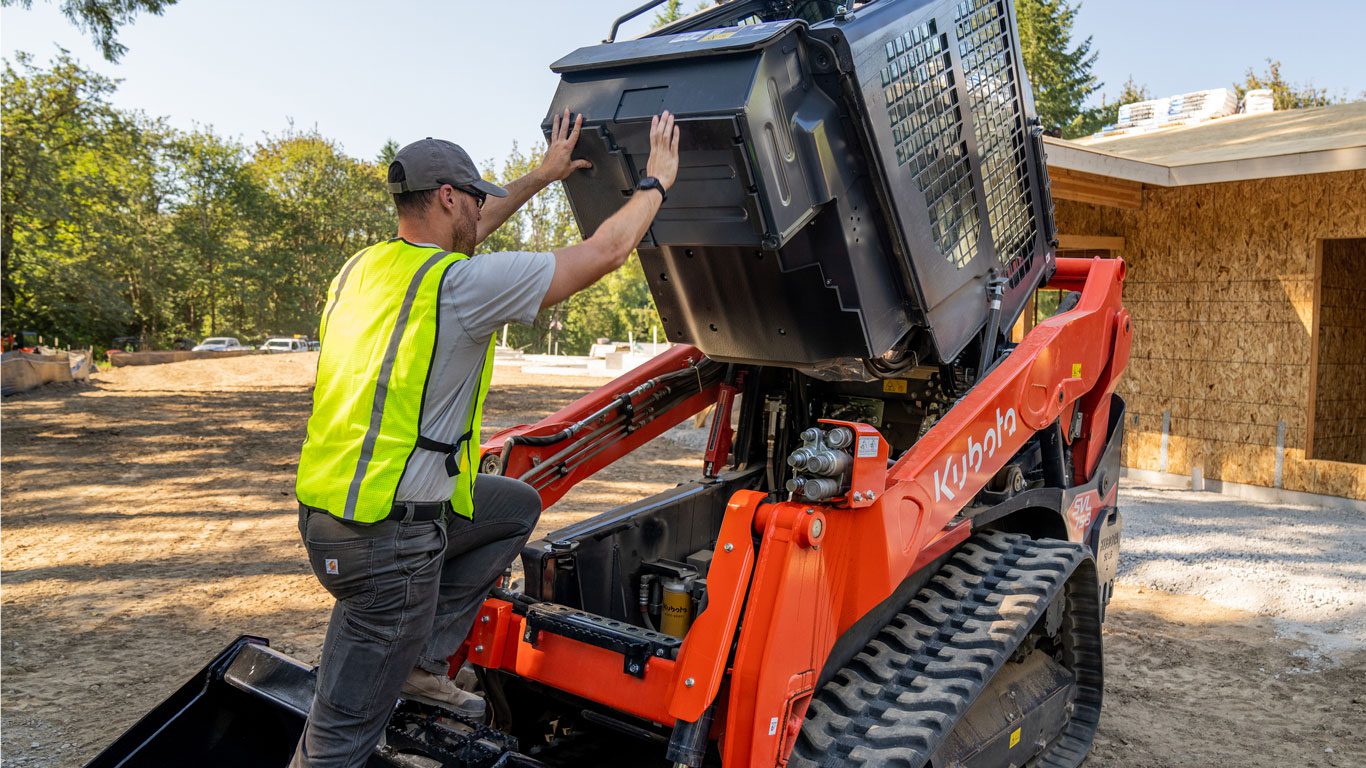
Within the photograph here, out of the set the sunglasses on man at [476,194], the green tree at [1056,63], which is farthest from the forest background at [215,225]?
the sunglasses on man at [476,194]

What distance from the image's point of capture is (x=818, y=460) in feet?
8.29

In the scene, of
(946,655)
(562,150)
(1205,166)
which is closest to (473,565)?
(562,150)

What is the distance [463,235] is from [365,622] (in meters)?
1.01

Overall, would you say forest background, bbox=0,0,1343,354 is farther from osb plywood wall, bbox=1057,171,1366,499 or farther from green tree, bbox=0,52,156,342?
osb plywood wall, bbox=1057,171,1366,499

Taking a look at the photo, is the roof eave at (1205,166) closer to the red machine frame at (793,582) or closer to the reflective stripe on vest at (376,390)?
the red machine frame at (793,582)

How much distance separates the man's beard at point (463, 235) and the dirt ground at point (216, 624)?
3.01m

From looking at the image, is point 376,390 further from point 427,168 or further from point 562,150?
point 562,150

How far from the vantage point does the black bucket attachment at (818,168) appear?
282 cm

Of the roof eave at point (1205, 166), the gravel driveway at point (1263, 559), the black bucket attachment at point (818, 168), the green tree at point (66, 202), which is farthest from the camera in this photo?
the green tree at point (66, 202)

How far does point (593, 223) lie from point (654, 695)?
4.96 ft

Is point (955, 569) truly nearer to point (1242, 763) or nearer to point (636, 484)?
point (1242, 763)

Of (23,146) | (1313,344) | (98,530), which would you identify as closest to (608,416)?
(98,530)

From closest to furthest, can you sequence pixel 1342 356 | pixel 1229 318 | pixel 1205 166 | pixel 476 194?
pixel 476 194, pixel 1205 166, pixel 1229 318, pixel 1342 356

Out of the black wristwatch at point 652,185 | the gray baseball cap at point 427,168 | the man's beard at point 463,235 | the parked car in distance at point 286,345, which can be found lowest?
the parked car in distance at point 286,345
